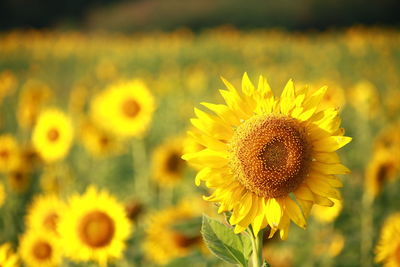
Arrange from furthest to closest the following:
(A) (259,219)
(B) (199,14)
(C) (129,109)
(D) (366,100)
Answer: (B) (199,14)
(D) (366,100)
(C) (129,109)
(A) (259,219)

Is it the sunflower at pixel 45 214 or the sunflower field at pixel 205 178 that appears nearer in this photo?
the sunflower field at pixel 205 178

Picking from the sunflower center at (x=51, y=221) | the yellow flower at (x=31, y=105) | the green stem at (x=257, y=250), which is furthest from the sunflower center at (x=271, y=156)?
the yellow flower at (x=31, y=105)

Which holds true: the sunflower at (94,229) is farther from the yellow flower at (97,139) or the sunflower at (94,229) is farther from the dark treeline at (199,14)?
the dark treeline at (199,14)

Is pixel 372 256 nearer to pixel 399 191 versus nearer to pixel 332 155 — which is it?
pixel 399 191

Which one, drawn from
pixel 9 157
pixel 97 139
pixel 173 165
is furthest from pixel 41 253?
pixel 97 139

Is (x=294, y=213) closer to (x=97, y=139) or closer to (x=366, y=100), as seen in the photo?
(x=97, y=139)

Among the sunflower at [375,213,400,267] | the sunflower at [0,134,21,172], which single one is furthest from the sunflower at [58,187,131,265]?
the sunflower at [375,213,400,267]

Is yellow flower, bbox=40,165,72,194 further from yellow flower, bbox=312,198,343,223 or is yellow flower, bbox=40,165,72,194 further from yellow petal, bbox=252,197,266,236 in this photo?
yellow petal, bbox=252,197,266,236

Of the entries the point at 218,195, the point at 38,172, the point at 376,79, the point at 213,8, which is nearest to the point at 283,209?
the point at 218,195
